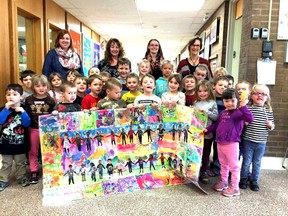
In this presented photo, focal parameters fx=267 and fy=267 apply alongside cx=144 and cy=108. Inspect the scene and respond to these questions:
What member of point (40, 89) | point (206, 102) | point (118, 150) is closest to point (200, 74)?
point (206, 102)

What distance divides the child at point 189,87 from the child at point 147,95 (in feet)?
1.20

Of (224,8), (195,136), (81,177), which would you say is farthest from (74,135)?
(224,8)

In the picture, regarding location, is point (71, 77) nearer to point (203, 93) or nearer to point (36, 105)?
point (36, 105)

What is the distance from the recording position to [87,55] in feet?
28.7

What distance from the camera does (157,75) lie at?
3.43 metres

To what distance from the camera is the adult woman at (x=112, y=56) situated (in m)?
3.27

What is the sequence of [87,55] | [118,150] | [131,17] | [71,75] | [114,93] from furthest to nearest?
[87,55]
[131,17]
[71,75]
[114,93]
[118,150]

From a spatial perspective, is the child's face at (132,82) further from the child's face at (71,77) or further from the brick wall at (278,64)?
the brick wall at (278,64)

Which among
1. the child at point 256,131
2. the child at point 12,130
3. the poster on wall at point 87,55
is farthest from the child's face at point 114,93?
the poster on wall at point 87,55

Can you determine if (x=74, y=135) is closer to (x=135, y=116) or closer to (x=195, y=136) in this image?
(x=135, y=116)

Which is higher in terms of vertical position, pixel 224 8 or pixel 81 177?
→ pixel 224 8

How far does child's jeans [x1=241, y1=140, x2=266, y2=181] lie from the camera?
260 cm

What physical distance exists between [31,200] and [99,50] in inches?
345

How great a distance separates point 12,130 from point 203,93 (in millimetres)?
1896
